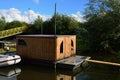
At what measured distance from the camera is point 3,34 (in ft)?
109

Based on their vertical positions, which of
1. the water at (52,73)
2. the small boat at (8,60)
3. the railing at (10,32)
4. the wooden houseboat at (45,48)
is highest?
the railing at (10,32)

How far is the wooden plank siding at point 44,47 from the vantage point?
16.8 metres

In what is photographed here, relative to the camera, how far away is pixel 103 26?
24.6 m

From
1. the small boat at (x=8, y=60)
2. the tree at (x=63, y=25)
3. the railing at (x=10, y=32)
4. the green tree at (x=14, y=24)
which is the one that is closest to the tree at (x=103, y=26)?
the tree at (x=63, y=25)

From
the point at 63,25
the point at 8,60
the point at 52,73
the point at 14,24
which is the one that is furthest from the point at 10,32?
the point at 52,73

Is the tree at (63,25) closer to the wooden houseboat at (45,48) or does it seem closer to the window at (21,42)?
the wooden houseboat at (45,48)

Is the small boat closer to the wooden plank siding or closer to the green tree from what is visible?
the wooden plank siding

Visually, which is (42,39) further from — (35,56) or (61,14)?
(61,14)

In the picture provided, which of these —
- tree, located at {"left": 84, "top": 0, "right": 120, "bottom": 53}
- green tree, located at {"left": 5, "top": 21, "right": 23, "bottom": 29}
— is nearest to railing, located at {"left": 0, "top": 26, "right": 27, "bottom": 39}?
green tree, located at {"left": 5, "top": 21, "right": 23, "bottom": 29}

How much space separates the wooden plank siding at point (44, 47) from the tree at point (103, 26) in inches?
280

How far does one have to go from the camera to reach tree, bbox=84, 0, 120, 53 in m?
24.4

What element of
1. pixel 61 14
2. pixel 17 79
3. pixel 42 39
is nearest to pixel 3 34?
pixel 61 14

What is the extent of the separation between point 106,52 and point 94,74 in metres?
10.4

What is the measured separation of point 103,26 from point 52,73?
11369 millimetres
